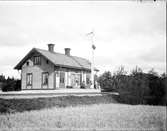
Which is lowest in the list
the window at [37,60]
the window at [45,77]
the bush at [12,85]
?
the bush at [12,85]

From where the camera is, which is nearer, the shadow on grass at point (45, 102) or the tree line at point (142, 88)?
the shadow on grass at point (45, 102)

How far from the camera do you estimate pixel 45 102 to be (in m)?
17.9

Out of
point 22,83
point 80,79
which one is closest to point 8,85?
point 22,83

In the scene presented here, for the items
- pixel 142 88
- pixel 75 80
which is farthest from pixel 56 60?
pixel 142 88

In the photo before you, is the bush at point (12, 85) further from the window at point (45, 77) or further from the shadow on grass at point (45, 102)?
the shadow on grass at point (45, 102)

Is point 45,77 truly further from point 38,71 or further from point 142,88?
point 142,88

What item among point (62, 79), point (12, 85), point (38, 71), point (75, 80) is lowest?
point (12, 85)

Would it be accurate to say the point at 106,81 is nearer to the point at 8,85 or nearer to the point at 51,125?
the point at 8,85

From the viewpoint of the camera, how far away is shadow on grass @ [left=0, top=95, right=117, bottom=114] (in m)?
15.0

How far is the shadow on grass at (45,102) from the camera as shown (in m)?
15.0

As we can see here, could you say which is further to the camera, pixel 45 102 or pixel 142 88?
pixel 142 88

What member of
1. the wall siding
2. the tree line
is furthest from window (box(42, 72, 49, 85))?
the tree line

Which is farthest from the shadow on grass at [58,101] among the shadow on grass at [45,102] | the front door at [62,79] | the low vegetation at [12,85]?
the low vegetation at [12,85]

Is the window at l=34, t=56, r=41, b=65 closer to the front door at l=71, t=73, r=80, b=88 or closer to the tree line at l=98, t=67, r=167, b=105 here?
the front door at l=71, t=73, r=80, b=88
